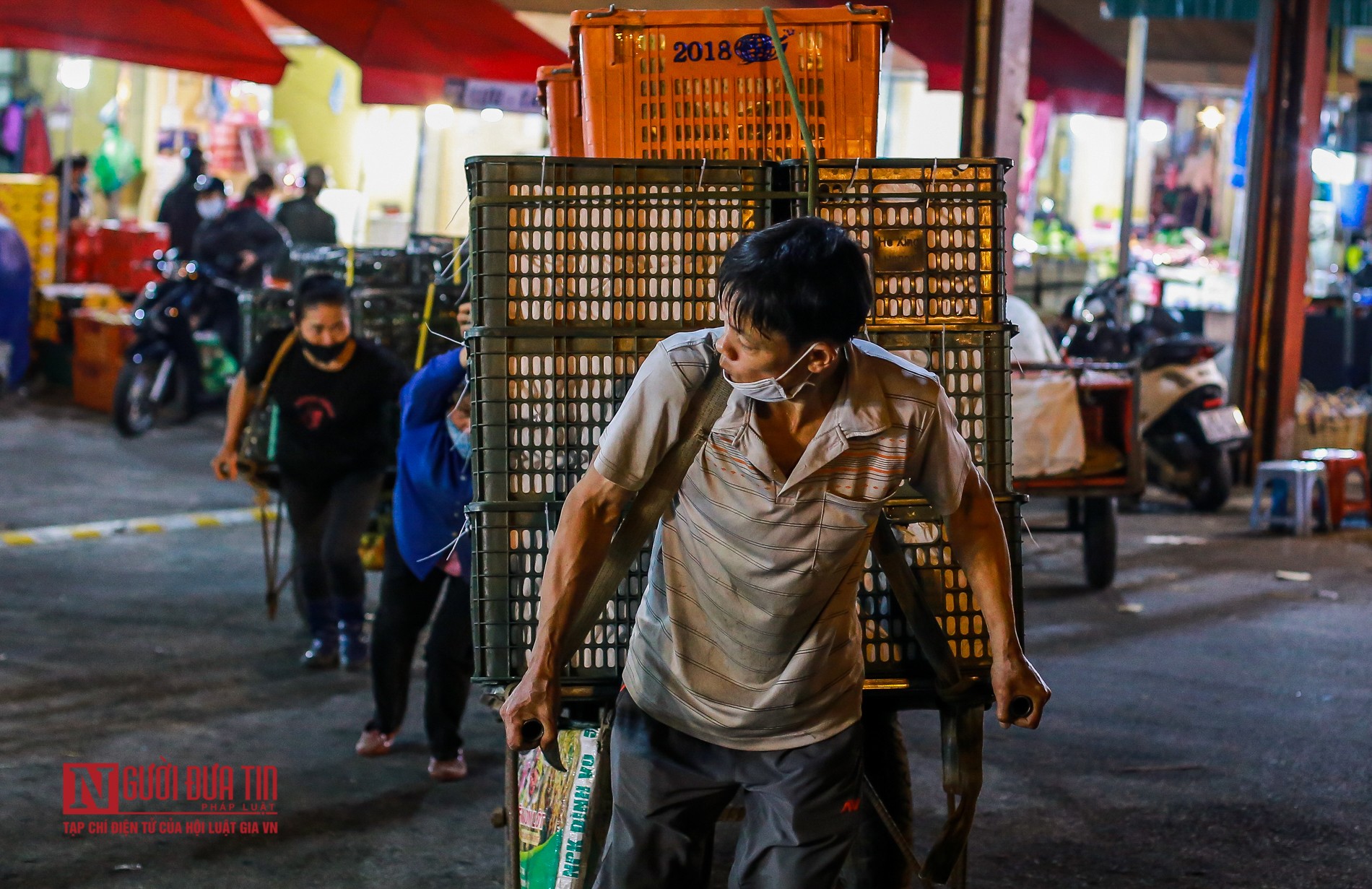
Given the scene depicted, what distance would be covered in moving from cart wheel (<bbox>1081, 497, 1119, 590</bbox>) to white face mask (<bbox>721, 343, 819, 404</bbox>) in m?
6.32

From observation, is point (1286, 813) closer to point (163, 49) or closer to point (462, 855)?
point (462, 855)

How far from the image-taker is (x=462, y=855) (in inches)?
190

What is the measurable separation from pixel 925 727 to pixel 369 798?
7.34ft

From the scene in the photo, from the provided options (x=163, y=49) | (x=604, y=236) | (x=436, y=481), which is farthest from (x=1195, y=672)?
(x=163, y=49)

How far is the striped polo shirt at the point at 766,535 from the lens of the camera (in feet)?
9.24

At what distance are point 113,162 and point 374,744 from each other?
17114 millimetres

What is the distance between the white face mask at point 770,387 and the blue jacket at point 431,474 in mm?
2470

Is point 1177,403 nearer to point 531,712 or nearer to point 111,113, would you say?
point 531,712

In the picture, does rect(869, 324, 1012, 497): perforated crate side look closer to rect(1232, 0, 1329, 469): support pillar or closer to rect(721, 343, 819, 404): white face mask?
rect(721, 343, 819, 404): white face mask

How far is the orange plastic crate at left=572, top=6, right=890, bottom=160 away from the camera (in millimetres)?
3699

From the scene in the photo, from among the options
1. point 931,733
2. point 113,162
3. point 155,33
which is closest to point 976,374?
point 931,733

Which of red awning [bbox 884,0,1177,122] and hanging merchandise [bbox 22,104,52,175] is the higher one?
red awning [bbox 884,0,1177,122]

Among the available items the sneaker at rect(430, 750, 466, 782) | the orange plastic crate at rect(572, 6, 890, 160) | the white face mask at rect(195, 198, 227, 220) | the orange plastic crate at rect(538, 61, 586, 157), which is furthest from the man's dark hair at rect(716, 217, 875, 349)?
the white face mask at rect(195, 198, 227, 220)

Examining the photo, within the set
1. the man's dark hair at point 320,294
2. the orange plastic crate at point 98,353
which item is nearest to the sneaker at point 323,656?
the man's dark hair at point 320,294
